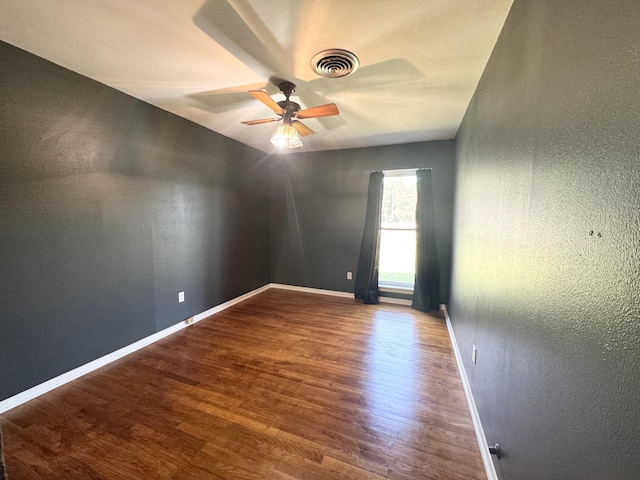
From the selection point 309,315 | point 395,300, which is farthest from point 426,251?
point 309,315

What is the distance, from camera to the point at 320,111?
199 centimetres

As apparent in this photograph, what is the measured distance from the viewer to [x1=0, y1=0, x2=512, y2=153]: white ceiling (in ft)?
4.46

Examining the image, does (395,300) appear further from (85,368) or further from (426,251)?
(85,368)

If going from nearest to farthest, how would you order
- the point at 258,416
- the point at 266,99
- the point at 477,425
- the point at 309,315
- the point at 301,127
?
the point at 477,425 → the point at 258,416 → the point at 266,99 → the point at 301,127 → the point at 309,315

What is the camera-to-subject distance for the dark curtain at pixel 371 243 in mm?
3816

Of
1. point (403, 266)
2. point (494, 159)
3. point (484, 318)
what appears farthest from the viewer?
point (403, 266)

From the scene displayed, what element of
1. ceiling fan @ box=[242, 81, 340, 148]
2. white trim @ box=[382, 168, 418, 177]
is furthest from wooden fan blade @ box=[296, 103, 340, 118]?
white trim @ box=[382, 168, 418, 177]

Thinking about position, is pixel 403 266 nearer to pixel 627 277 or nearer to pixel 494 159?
pixel 494 159

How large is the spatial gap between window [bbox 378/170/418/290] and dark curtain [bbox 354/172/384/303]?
0.51 ft

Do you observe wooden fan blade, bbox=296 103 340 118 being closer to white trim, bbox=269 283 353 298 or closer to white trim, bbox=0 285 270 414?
white trim, bbox=0 285 270 414

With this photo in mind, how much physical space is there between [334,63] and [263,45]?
0.47 metres

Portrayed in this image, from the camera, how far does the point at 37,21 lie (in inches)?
58.5

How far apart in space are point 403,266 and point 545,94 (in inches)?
129

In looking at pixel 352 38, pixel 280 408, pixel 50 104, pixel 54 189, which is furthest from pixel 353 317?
pixel 50 104
